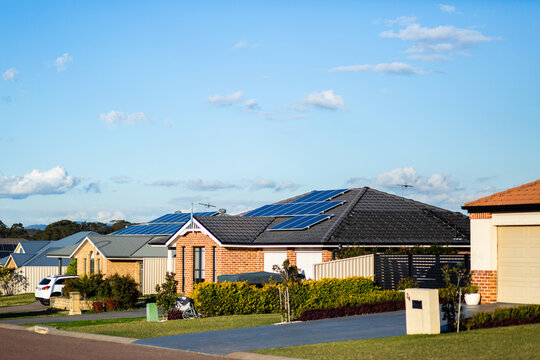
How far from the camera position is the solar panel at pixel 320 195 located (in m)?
42.7

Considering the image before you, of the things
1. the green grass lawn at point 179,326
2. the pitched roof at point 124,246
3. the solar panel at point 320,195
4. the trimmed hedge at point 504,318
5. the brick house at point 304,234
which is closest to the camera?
the trimmed hedge at point 504,318

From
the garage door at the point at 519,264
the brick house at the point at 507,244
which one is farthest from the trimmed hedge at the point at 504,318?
the brick house at the point at 507,244

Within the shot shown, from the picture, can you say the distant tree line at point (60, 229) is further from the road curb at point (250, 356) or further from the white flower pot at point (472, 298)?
the road curb at point (250, 356)

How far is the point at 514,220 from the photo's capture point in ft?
81.2

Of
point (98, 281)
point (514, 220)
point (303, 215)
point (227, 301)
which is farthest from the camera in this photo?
point (98, 281)

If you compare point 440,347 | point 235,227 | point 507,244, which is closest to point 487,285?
point 507,244

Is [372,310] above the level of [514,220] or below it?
below

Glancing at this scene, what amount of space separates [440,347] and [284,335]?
16.4 feet

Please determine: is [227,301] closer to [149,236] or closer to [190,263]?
[190,263]

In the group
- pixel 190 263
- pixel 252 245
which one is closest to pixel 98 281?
pixel 190 263

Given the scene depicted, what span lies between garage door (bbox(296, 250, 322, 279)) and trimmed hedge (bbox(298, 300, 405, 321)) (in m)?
8.60

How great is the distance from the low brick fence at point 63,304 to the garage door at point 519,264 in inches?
841

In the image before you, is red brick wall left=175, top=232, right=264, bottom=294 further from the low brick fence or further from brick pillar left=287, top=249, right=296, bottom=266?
the low brick fence

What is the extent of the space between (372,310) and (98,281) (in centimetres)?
2120
